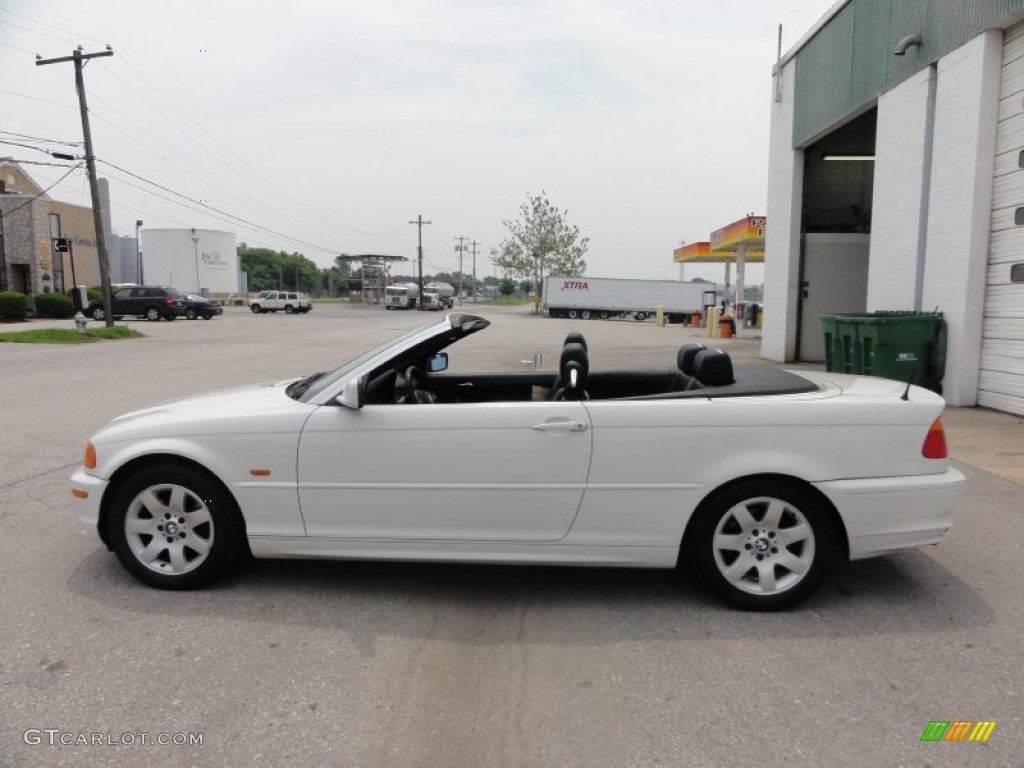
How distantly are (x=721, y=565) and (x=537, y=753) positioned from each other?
1448mm

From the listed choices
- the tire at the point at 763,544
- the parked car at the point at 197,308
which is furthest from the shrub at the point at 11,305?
the tire at the point at 763,544

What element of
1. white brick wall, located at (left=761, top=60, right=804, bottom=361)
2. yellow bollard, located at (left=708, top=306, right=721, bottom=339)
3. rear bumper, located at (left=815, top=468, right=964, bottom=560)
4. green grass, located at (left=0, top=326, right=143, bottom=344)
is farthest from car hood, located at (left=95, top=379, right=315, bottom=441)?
yellow bollard, located at (left=708, top=306, right=721, bottom=339)

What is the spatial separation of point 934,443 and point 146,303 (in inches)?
1639

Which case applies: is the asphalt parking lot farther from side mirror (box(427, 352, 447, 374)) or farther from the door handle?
side mirror (box(427, 352, 447, 374))

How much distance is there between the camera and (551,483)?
142 inches

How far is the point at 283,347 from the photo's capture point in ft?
74.0

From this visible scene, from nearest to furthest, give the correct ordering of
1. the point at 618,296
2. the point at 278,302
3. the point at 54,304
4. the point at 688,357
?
1. the point at 688,357
2. the point at 54,304
3. the point at 618,296
4. the point at 278,302

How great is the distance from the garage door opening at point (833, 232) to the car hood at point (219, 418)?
13.7 metres

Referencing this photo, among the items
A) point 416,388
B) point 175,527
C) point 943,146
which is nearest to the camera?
point 175,527

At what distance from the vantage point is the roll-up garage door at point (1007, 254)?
8.42 m

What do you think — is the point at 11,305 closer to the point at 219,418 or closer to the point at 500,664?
the point at 219,418

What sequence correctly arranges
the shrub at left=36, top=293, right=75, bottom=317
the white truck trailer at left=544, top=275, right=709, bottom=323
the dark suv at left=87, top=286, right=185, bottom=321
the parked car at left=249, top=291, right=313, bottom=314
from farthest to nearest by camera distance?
the parked car at left=249, top=291, right=313, bottom=314, the white truck trailer at left=544, top=275, right=709, bottom=323, the dark suv at left=87, top=286, right=185, bottom=321, the shrub at left=36, top=293, right=75, bottom=317

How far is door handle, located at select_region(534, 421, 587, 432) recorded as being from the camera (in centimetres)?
361

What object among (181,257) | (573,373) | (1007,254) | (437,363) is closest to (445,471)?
(573,373)
